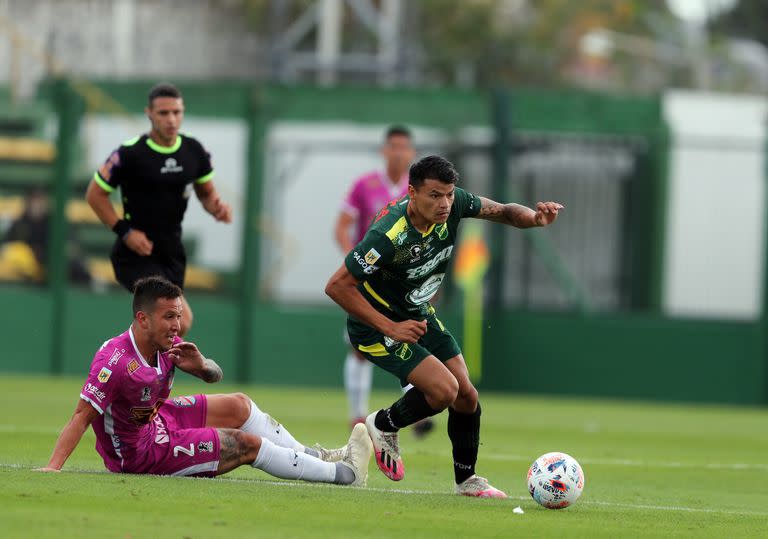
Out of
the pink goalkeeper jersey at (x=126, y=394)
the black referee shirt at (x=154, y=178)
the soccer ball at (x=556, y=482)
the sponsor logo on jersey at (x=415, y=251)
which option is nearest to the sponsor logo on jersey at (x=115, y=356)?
the pink goalkeeper jersey at (x=126, y=394)

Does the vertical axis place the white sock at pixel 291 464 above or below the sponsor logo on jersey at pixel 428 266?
below

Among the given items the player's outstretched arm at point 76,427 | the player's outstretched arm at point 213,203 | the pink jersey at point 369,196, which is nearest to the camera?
the player's outstretched arm at point 76,427

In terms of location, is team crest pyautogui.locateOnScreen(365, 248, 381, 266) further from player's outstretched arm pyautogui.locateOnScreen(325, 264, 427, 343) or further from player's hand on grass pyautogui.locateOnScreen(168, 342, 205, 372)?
player's hand on grass pyautogui.locateOnScreen(168, 342, 205, 372)

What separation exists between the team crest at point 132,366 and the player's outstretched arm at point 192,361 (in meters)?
0.19

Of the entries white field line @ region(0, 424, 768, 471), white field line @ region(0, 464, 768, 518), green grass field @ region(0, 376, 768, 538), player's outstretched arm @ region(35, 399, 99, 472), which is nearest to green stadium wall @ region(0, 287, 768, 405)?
green grass field @ region(0, 376, 768, 538)

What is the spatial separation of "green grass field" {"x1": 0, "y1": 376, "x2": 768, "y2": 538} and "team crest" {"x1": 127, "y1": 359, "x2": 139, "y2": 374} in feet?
1.98

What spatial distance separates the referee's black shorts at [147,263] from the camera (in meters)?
11.0

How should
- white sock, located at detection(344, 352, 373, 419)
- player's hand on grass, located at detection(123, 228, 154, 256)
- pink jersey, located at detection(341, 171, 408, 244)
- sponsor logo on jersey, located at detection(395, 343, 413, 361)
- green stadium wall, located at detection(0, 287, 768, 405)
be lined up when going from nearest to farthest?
sponsor logo on jersey, located at detection(395, 343, 413, 361) < player's hand on grass, located at detection(123, 228, 154, 256) < pink jersey, located at detection(341, 171, 408, 244) < white sock, located at detection(344, 352, 373, 419) < green stadium wall, located at detection(0, 287, 768, 405)

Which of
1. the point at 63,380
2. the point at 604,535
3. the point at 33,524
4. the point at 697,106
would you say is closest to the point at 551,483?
the point at 604,535

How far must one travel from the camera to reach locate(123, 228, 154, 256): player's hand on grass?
10766mm

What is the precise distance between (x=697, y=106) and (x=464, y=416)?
13.6 m

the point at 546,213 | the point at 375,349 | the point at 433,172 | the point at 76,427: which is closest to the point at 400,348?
the point at 375,349

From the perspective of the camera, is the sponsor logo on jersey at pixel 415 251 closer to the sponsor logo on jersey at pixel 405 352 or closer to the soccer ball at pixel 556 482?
the sponsor logo on jersey at pixel 405 352

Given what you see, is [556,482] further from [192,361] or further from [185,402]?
[185,402]
